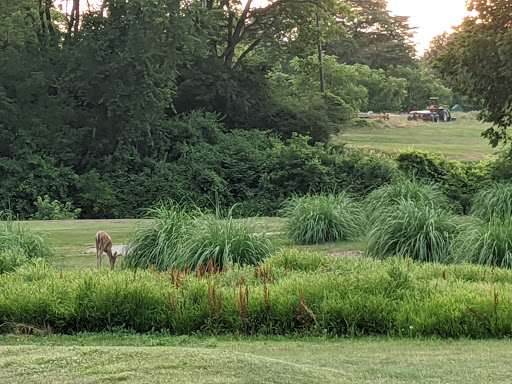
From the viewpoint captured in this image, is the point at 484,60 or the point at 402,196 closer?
the point at 402,196

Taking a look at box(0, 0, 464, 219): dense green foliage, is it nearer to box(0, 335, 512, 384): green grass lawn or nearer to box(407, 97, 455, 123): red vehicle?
box(0, 335, 512, 384): green grass lawn

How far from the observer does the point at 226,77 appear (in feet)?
110

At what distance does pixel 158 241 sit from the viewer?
37.9ft

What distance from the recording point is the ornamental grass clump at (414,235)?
459 inches

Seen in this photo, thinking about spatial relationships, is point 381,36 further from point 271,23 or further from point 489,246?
point 489,246

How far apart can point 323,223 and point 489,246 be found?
467 centimetres

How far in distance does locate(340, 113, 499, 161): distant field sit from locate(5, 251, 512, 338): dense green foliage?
101 ft

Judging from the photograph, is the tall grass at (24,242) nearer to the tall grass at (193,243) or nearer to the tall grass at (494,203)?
the tall grass at (193,243)

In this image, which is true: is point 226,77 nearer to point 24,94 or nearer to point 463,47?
point 24,94

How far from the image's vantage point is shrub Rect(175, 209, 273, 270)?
10.6 metres

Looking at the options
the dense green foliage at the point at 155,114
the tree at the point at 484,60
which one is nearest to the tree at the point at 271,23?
the dense green foliage at the point at 155,114

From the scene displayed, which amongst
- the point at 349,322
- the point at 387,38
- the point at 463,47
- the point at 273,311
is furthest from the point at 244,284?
the point at 387,38

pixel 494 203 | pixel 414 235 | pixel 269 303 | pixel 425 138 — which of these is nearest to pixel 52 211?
pixel 494 203

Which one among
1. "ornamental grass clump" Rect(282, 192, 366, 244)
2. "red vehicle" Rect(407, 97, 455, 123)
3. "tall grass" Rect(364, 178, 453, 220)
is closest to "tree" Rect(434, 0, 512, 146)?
"tall grass" Rect(364, 178, 453, 220)
